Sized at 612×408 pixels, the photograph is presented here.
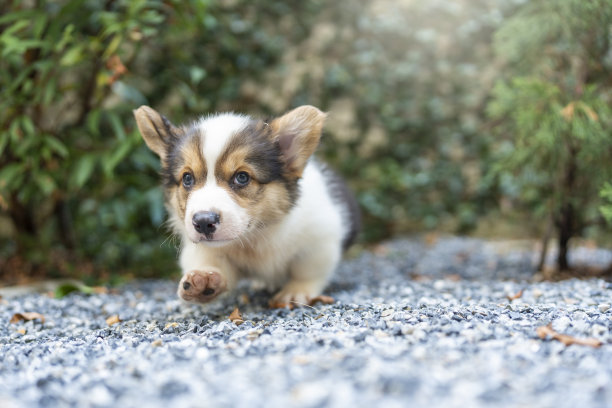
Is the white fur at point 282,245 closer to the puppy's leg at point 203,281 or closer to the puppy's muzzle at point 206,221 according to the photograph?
the puppy's leg at point 203,281

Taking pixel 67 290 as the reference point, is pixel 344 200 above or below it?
above

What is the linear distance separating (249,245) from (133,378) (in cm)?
160

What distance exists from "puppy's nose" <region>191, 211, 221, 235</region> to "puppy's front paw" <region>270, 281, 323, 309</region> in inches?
31.4

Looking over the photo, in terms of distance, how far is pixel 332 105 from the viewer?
7332 mm

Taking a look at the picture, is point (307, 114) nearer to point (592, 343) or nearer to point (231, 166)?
point (231, 166)

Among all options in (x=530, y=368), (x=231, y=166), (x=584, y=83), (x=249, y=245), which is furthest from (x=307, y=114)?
(x=584, y=83)

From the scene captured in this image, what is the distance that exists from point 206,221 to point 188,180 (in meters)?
0.49

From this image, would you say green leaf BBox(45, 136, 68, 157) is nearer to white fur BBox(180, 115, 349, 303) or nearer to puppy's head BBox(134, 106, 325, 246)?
puppy's head BBox(134, 106, 325, 246)

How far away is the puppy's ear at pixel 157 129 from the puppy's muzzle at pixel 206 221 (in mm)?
794

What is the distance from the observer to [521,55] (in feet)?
16.6

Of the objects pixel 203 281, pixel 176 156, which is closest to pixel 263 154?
pixel 176 156

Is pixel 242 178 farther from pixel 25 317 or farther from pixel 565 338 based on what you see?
pixel 565 338

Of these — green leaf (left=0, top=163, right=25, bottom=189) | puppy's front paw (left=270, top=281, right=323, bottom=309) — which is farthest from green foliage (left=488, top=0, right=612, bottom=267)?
green leaf (left=0, top=163, right=25, bottom=189)

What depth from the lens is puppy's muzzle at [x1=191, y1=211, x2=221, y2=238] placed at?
9.71 ft
